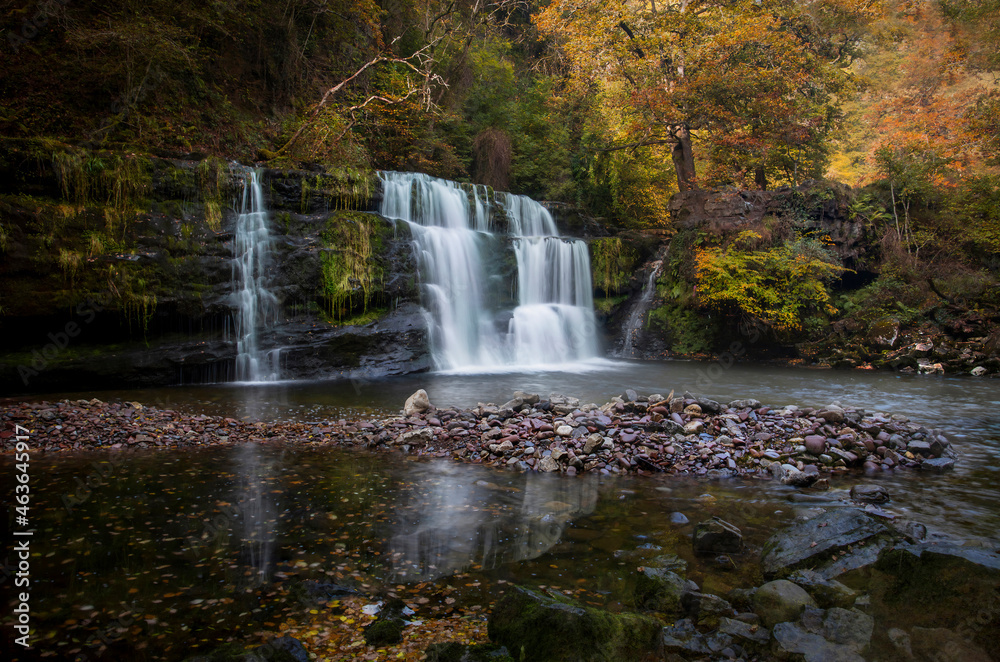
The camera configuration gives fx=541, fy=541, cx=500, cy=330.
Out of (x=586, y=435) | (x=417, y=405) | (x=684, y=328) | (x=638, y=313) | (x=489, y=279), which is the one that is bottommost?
(x=586, y=435)

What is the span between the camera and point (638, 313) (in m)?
17.7

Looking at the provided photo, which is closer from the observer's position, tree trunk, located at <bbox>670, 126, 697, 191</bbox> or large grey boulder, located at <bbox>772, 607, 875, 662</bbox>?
large grey boulder, located at <bbox>772, 607, 875, 662</bbox>

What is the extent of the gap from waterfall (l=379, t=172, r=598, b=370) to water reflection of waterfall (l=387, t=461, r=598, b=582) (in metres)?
8.46

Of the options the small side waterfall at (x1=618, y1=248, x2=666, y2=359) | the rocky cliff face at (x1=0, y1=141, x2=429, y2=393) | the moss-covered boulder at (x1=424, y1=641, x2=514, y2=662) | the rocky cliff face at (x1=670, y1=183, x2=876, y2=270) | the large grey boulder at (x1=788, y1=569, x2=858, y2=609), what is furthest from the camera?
the small side waterfall at (x1=618, y1=248, x2=666, y2=359)

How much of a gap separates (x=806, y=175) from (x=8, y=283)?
2259cm

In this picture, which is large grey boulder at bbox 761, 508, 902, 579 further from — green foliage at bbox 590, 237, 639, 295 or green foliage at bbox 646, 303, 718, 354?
green foliage at bbox 590, 237, 639, 295

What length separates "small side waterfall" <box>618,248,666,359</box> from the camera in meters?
17.3

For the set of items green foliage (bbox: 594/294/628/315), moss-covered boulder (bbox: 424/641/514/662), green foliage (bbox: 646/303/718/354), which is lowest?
moss-covered boulder (bbox: 424/641/514/662)

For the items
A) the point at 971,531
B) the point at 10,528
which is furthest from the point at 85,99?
the point at 971,531

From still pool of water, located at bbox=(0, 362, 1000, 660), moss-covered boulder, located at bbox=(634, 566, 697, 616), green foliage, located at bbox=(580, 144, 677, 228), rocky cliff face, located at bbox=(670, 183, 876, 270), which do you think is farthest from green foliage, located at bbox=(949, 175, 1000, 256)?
moss-covered boulder, located at bbox=(634, 566, 697, 616)

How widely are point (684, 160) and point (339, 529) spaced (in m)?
18.0

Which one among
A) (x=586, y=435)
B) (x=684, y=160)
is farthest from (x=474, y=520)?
(x=684, y=160)

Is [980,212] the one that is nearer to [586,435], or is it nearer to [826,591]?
[586,435]

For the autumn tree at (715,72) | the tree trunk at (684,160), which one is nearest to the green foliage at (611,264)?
the tree trunk at (684,160)
